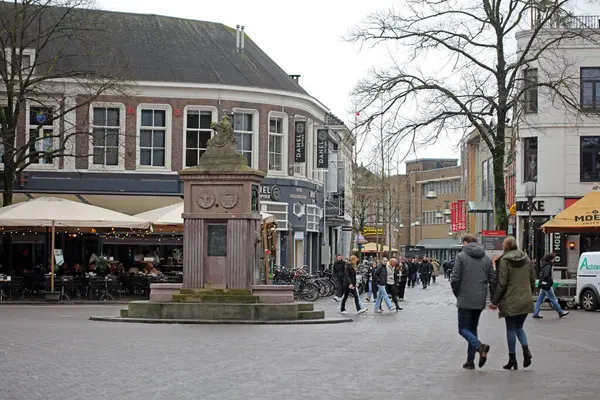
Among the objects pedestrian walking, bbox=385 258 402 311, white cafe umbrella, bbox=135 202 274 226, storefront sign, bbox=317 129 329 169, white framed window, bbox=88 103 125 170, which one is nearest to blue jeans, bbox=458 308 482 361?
pedestrian walking, bbox=385 258 402 311

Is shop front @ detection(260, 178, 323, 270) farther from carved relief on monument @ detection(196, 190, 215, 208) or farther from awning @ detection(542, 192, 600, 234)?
carved relief on monument @ detection(196, 190, 215, 208)

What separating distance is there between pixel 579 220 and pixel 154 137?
20.1 meters

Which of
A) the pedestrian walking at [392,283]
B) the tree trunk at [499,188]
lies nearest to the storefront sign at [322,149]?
the tree trunk at [499,188]

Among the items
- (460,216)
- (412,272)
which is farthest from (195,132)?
(460,216)

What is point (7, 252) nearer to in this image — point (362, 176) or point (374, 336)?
point (374, 336)

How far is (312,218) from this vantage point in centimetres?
5866

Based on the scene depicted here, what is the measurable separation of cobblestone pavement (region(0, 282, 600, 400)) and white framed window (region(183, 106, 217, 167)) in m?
26.4

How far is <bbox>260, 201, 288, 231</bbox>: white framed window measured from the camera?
53125 millimetres

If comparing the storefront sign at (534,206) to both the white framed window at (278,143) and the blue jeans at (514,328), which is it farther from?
the blue jeans at (514,328)

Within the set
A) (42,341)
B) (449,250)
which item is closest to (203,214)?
(42,341)

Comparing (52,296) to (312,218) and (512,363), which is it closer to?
(312,218)

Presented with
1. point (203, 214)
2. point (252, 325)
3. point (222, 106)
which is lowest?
point (252, 325)

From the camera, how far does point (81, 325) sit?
24359 millimetres

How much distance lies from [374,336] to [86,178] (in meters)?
30.4
